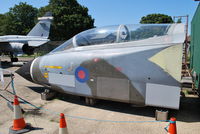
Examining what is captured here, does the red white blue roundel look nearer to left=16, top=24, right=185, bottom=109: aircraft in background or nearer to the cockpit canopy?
left=16, top=24, right=185, bottom=109: aircraft in background

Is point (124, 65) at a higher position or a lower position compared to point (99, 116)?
higher

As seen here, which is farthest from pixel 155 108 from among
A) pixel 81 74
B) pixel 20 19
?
pixel 20 19

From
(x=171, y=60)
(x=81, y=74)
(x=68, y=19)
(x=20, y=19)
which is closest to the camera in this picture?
(x=171, y=60)

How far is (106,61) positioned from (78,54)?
1.02 m

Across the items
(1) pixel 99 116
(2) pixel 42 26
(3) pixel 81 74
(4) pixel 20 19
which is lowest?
(1) pixel 99 116

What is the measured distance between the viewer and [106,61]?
4.34 meters

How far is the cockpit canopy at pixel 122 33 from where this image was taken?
14.2 feet

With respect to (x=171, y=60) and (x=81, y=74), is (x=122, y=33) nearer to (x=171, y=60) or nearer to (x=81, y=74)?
(x=171, y=60)

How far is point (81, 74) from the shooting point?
4.79 m

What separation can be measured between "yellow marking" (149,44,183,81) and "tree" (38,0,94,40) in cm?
3368

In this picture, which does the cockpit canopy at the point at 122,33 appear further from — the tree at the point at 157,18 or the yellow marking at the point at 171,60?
the tree at the point at 157,18

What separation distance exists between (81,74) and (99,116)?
138cm

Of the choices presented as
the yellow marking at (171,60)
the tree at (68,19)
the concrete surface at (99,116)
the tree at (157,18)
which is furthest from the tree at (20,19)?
the yellow marking at (171,60)

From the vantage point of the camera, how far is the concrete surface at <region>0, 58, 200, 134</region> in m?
3.77
